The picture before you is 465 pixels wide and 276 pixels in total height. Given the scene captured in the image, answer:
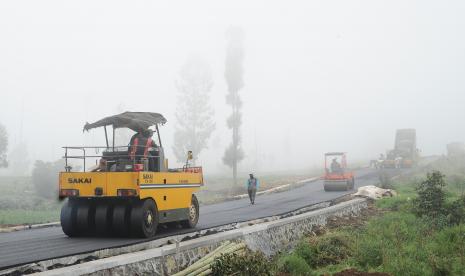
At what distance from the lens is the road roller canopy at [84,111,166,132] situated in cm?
1315

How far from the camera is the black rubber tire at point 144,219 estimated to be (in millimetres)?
11992

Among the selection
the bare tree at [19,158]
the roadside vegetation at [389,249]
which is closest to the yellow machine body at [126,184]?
the roadside vegetation at [389,249]

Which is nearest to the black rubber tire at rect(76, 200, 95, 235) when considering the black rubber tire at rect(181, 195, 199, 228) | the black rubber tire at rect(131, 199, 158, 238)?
the black rubber tire at rect(131, 199, 158, 238)

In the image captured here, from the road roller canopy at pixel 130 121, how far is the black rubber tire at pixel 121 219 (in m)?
2.18

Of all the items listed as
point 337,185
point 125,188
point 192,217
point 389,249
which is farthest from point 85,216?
point 337,185

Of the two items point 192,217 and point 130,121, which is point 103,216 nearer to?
point 130,121

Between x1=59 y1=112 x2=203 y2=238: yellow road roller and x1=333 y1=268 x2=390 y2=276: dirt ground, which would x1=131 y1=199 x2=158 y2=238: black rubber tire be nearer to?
x1=59 y1=112 x2=203 y2=238: yellow road roller

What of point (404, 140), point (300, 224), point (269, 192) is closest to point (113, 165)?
point (300, 224)

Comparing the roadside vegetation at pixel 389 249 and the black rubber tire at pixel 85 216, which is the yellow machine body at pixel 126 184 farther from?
the roadside vegetation at pixel 389 249

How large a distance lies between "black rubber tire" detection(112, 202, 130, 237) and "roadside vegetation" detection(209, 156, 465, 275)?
3680 millimetres

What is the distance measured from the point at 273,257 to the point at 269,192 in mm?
22271

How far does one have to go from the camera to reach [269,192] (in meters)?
35.5

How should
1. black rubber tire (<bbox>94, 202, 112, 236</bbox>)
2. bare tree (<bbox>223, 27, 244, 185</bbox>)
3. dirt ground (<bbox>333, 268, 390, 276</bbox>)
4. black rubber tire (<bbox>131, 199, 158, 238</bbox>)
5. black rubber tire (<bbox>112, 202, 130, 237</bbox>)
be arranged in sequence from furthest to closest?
bare tree (<bbox>223, 27, 244, 185</bbox>) → black rubber tire (<bbox>94, 202, 112, 236</bbox>) → black rubber tire (<bbox>112, 202, 130, 237</bbox>) → black rubber tire (<bbox>131, 199, 158, 238</bbox>) → dirt ground (<bbox>333, 268, 390, 276</bbox>)

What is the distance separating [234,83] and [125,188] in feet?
135
